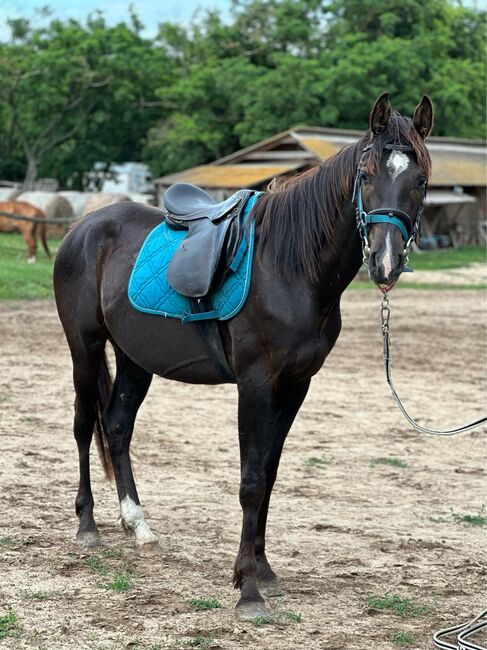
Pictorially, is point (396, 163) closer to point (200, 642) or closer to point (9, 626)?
point (200, 642)

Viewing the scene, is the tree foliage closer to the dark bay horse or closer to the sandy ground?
the sandy ground

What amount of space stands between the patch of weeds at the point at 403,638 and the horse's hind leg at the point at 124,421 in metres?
1.62

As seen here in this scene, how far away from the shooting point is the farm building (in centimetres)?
2770

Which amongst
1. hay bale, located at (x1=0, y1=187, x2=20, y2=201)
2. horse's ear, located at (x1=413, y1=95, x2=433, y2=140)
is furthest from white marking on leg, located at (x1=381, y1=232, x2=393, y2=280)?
hay bale, located at (x1=0, y1=187, x2=20, y2=201)

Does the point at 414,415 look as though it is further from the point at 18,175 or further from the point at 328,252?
the point at 18,175

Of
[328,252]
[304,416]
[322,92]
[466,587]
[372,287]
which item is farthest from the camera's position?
[322,92]

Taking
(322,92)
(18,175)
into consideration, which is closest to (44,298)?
(322,92)

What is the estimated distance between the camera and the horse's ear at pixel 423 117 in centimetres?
393

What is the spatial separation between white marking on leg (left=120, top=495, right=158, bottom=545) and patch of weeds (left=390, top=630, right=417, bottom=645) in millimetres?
→ 1461

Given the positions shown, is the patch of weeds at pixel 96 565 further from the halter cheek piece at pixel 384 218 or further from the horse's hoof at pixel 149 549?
the halter cheek piece at pixel 384 218

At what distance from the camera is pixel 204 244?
14.3ft

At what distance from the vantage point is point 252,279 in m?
4.23

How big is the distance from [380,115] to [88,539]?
8.59 ft

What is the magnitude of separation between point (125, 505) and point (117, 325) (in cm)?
97
